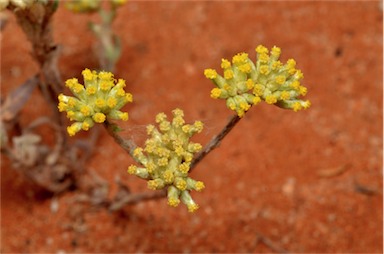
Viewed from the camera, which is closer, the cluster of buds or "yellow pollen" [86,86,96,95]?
"yellow pollen" [86,86,96,95]

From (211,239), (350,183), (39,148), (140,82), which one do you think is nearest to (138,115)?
(140,82)

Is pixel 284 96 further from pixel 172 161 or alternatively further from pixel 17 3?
pixel 17 3

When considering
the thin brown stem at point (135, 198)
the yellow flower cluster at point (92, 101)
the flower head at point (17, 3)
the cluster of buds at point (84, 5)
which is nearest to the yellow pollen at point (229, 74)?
the yellow flower cluster at point (92, 101)

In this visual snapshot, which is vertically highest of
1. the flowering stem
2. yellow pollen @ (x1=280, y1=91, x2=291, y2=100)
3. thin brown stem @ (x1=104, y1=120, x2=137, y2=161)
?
yellow pollen @ (x1=280, y1=91, x2=291, y2=100)

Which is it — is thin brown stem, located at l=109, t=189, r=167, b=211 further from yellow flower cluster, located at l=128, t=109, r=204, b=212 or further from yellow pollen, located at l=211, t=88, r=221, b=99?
yellow pollen, located at l=211, t=88, r=221, b=99

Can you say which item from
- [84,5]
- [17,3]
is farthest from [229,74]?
[84,5]

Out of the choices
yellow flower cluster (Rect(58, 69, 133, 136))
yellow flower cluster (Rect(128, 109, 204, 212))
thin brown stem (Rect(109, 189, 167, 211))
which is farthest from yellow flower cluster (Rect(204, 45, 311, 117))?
thin brown stem (Rect(109, 189, 167, 211))
